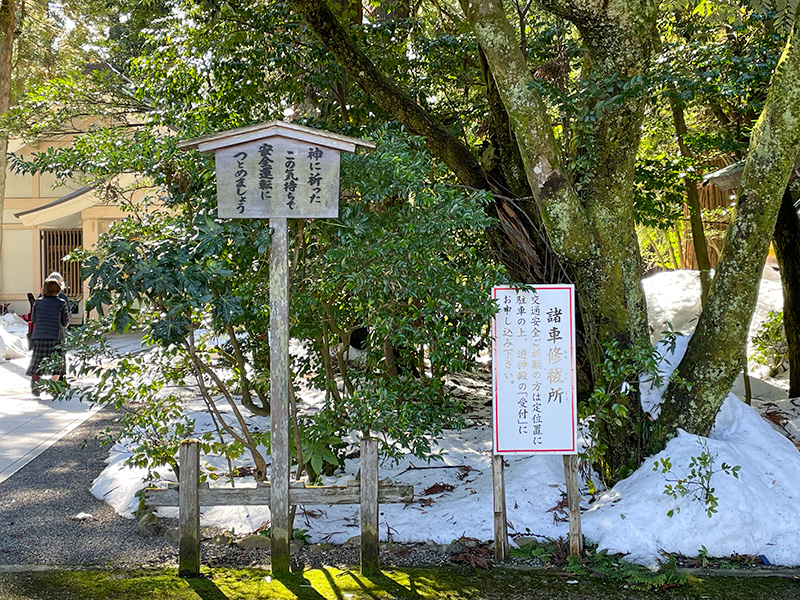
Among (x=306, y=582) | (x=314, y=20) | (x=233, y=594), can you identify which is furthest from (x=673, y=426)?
(x=314, y=20)

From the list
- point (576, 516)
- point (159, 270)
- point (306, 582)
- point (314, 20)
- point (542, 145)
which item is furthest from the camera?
point (314, 20)

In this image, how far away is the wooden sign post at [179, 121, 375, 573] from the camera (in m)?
5.13

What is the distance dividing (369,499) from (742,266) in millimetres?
A: 3503

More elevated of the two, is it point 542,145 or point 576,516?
point 542,145

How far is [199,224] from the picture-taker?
5043mm

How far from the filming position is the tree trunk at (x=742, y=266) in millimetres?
5949

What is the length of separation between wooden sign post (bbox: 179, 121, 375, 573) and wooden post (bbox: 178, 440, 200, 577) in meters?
0.52

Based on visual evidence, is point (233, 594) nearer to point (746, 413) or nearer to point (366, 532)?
point (366, 532)

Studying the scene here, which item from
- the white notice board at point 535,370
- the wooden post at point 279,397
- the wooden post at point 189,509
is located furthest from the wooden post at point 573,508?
the wooden post at point 189,509

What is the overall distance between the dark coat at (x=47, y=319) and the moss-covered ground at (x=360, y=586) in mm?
7046

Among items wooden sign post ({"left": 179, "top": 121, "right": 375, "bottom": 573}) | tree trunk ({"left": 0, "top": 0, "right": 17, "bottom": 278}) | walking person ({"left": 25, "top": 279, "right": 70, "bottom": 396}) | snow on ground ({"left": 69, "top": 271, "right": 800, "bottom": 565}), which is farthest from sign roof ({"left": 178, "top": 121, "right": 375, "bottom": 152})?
tree trunk ({"left": 0, "top": 0, "right": 17, "bottom": 278})

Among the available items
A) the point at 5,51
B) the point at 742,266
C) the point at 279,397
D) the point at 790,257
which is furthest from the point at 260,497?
the point at 5,51

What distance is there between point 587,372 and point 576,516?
2445 mm

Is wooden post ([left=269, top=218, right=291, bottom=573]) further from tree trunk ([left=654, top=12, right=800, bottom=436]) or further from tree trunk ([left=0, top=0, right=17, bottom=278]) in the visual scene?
tree trunk ([left=0, top=0, right=17, bottom=278])
